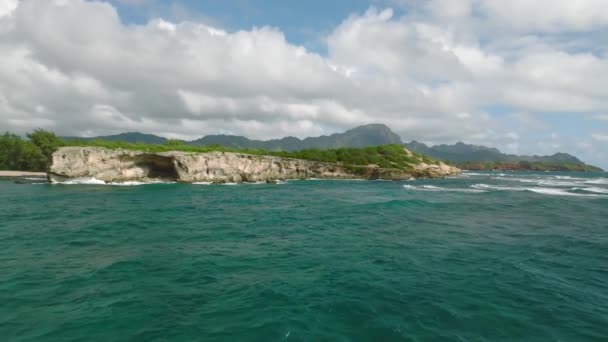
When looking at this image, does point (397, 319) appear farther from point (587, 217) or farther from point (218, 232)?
point (587, 217)

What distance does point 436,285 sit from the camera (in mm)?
10406

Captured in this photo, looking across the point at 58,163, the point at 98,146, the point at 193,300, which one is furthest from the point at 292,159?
the point at 193,300

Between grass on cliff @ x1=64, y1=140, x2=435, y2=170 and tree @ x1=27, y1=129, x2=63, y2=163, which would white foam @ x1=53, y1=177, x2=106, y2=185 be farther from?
tree @ x1=27, y1=129, x2=63, y2=163

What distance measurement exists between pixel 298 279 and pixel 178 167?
159 feet

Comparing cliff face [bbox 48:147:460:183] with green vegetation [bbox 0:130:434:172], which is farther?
green vegetation [bbox 0:130:434:172]

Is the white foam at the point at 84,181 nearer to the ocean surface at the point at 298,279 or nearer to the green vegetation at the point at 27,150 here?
the ocean surface at the point at 298,279

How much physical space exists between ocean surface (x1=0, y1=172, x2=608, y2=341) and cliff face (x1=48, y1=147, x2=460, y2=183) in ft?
107

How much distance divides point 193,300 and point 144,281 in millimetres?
2542

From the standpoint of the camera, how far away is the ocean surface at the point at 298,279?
7656 millimetres

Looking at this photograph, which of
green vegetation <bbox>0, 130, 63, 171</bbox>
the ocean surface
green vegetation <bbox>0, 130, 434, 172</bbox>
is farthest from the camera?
green vegetation <bbox>0, 130, 63, 171</bbox>

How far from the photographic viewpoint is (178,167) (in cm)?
5372

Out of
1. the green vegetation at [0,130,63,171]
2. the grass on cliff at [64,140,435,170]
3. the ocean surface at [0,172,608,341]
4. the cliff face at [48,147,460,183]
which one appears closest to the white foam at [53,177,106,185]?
the cliff face at [48,147,460,183]

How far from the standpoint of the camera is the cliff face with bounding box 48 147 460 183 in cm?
4931

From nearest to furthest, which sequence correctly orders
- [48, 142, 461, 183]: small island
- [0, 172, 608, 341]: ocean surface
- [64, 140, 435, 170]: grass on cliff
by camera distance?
1. [0, 172, 608, 341]: ocean surface
2. [48, 142, 461, 183]: small island
3. [64, 140, 435, 170]: grass on cliff
